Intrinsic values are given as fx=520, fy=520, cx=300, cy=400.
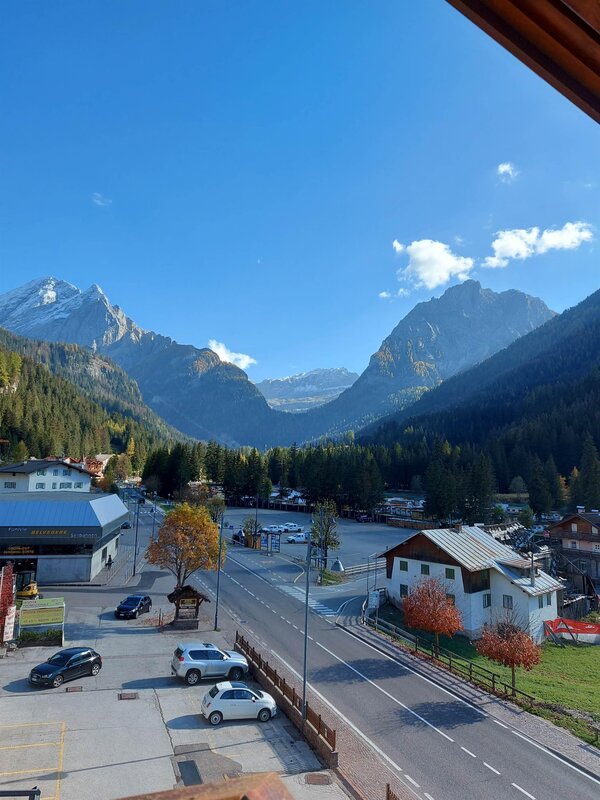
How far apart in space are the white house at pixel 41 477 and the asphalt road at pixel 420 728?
59.5m

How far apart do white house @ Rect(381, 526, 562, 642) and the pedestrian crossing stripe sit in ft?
27.7

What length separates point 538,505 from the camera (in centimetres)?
11219

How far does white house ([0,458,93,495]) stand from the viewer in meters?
86.3

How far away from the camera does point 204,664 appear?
97.2 ft

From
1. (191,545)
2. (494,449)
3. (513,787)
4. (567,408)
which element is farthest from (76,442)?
(513,787)

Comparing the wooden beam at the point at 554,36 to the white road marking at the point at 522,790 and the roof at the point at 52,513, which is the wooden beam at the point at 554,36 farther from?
the roof at the point at 52,513

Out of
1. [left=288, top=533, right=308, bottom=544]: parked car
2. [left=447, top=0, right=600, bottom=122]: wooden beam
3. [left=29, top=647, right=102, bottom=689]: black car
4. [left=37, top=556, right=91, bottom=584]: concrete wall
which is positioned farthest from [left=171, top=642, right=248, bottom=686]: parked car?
[left=288, top=533, right=308, bottom=544]: parked car

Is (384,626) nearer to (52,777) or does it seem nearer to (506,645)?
(506,645)

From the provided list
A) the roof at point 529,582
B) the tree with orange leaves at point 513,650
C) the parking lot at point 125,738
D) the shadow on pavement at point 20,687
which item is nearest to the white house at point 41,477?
the shadow on pavement at point 20,687

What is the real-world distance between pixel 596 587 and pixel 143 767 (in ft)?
225

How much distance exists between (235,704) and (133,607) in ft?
69.5

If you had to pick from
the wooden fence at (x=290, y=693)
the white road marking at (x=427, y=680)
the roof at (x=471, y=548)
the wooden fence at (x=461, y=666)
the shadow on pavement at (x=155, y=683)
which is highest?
the roof at (x=471, y=548)

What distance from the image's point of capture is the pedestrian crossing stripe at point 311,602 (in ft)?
158

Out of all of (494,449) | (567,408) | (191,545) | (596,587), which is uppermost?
(567,408)
